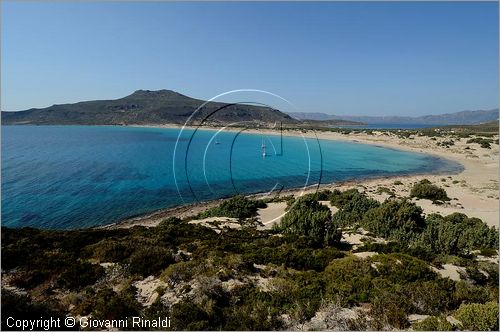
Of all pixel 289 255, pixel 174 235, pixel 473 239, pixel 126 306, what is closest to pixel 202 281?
pixel 126 306

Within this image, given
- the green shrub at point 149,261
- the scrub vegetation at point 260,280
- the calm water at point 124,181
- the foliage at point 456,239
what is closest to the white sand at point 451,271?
the scrub vegetation at point 260,280

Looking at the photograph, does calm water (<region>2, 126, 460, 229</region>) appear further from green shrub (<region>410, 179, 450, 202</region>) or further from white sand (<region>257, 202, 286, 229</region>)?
green shrub (<region>410, 179, 450, 202</region>)

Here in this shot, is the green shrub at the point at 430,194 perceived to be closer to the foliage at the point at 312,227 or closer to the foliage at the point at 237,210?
the foliage at the point at 237,210

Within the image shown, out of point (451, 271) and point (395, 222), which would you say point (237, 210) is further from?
point (451, 271)

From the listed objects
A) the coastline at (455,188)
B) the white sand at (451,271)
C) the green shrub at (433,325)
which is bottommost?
the coastline at (455,188)

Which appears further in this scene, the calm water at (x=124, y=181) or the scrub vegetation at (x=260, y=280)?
the calm water at (x=124, y=181)

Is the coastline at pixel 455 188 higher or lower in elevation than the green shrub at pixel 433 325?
lower

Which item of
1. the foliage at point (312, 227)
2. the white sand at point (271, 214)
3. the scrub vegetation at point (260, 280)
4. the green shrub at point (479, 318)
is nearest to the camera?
the green shrub at point (479, 318)

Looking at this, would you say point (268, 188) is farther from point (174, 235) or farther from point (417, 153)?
point (417, 153)

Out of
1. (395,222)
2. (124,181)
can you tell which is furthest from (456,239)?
(124,181)
